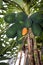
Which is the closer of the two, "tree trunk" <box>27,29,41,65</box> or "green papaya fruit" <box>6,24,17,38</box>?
"tree trunk" <box>27,29,41,65</box>

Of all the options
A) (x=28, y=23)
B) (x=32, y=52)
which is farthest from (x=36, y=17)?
(x=32, y=52)

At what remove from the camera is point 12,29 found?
713 millimetres

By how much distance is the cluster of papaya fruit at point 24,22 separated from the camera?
0.68m

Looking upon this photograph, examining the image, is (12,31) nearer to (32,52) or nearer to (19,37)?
(19,37)

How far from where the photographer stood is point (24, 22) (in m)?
0.69

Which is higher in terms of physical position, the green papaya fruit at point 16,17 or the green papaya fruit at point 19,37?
the green papaya fruit at point 16,17

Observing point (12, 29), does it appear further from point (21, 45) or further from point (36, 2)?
point (36, 2)

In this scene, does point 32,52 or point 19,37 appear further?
point 19,37

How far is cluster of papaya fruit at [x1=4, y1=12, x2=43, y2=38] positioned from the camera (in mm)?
680

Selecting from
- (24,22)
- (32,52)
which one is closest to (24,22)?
(24,22)

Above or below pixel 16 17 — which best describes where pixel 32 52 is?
below

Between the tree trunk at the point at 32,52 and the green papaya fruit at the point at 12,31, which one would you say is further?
the green papaya fruit at the point at 12,31

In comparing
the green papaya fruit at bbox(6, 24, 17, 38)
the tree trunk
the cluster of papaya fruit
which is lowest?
the tree trunk

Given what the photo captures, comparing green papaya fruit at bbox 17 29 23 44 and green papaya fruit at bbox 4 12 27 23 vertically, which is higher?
green papaya fruit at bbox 4 12 27 23
